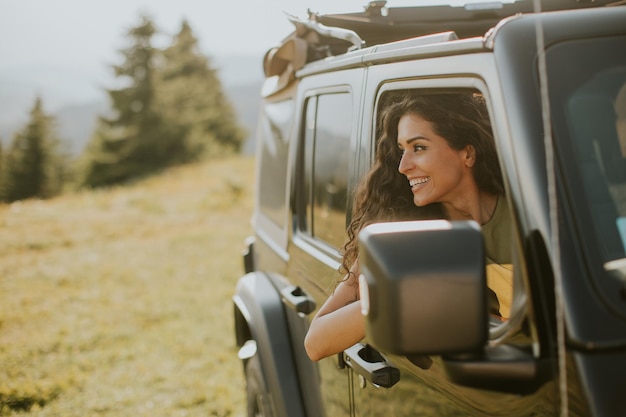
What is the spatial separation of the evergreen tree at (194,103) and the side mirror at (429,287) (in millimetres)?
37079

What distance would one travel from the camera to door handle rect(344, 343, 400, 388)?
74.5 inches

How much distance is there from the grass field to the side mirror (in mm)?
3940

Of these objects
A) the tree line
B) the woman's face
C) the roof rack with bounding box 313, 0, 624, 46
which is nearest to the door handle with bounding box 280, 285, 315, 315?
the woman's face

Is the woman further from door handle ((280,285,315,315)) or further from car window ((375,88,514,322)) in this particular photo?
door handle ((280,285,315,315))

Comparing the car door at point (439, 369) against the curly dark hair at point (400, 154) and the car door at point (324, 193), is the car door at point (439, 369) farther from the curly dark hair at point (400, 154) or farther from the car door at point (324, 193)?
the car door at point (324, 193)

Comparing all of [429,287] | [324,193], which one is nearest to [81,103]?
[324,193]

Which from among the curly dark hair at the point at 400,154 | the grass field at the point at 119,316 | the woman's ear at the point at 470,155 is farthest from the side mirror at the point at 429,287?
the grass field at the point at 119,316

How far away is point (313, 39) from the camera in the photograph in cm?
313

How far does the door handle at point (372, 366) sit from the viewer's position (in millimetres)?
1893

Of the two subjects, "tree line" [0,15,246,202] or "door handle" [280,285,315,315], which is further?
"tree line" [0,15,246,202]

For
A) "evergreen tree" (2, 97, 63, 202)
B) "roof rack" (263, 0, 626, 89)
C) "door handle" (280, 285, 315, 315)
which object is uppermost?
"roof rack" (263, 0, 626, 89)

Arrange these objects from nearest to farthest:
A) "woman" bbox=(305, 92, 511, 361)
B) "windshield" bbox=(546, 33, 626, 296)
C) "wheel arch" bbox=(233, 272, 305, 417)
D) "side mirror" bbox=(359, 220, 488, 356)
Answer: "side mirror" bbox=(359, 220, 488, 356) → "windshield" bbox=(546, 33, 626, 296) → "woman" bbox=(305, 92, 511, 361) → "wheel arch" bbox=(233, 272, 305, 417)

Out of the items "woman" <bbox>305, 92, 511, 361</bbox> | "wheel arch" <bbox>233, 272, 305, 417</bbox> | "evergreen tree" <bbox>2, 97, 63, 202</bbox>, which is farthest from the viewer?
"evergreen tree" <bbox>2, 97, 63, 202</bbox>

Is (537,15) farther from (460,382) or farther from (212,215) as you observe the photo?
(212,215)
